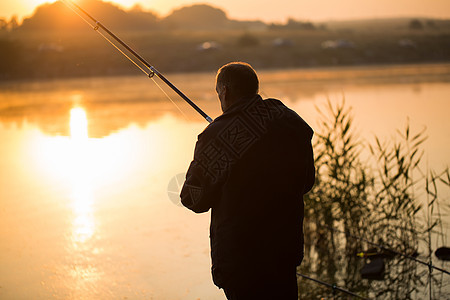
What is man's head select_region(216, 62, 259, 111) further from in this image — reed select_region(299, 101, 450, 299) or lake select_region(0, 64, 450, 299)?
reed select_region(299, 101, 450, 299)

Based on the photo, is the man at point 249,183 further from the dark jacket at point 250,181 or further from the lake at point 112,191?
the lake at point 112,191

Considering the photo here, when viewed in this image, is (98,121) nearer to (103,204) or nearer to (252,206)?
(103,204)

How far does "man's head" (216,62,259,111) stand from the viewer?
188cm

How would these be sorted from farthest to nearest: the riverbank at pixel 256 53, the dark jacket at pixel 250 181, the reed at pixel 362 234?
the riverbank at pixel 256 53
the reed at pixel 362 234
the dark jacket at pixel 250 181

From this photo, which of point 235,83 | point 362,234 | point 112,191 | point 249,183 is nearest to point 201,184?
point 249,183

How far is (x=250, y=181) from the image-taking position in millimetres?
1865

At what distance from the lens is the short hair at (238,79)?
6.17 feet

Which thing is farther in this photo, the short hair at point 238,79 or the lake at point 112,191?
the lake at point 112,191

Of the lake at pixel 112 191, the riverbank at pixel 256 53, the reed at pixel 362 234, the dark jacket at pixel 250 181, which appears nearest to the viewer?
the dark jacket at pixel 250 181

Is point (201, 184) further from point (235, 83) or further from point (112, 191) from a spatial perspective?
point (112, 191)

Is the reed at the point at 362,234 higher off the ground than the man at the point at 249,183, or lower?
lower

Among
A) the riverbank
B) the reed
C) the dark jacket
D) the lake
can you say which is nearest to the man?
the dark jacket

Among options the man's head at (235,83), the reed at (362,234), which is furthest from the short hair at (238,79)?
the reed at (362,234)

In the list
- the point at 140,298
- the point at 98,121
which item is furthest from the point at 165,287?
the point at 98,121
